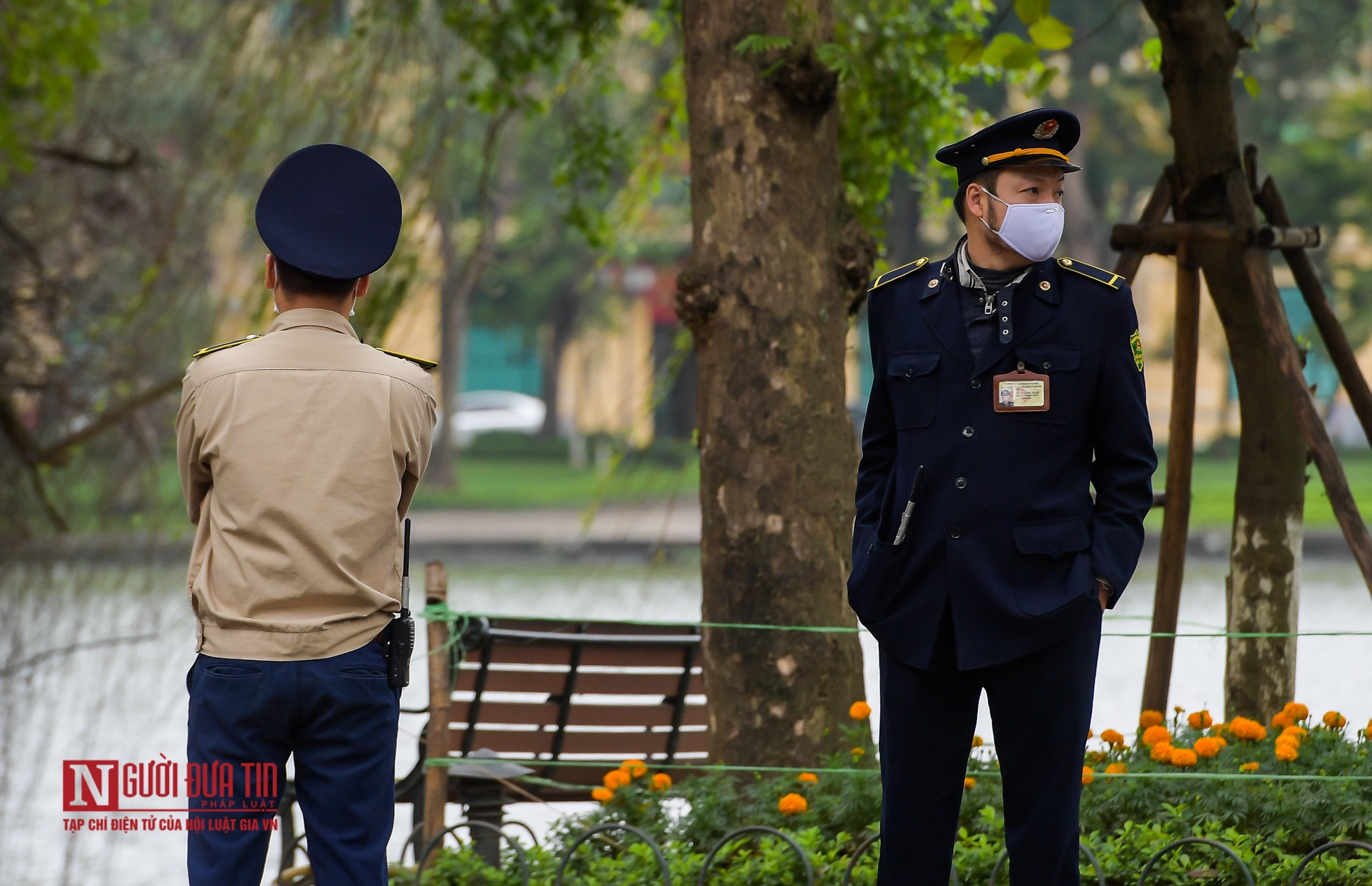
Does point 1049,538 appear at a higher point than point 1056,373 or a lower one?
lower

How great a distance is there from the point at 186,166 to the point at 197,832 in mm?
5791

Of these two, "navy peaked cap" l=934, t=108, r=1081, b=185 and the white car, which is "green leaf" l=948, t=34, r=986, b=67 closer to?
"navy peaked cap" l=934, t=108, r=1081, b=185

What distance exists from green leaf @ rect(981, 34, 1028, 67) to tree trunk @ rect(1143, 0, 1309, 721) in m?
0.54

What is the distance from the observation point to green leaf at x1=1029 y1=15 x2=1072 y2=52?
4.30 m

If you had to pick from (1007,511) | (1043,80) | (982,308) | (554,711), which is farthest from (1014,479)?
(1043,80)

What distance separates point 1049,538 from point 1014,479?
0.40 feet

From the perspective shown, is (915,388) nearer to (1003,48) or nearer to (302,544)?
(302,544)

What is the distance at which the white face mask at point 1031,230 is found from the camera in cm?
279

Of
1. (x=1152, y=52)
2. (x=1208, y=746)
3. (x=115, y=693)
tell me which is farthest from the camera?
(x=115, y=693)

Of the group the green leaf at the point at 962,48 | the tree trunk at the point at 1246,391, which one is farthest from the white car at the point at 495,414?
the tree trunk at the point at 1246,391

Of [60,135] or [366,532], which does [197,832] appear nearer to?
[366,532]

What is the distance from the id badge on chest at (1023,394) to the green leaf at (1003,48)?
6.20 ft

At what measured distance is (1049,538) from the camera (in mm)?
2723

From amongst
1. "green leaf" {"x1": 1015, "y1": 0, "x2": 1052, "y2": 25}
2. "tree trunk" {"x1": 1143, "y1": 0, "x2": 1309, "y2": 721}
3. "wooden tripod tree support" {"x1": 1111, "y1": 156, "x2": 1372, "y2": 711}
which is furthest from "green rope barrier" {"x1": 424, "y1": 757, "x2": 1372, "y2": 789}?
"green leaf" {"x1": 1015, "y1": 0, "x2": 1052, "y2": 25}
